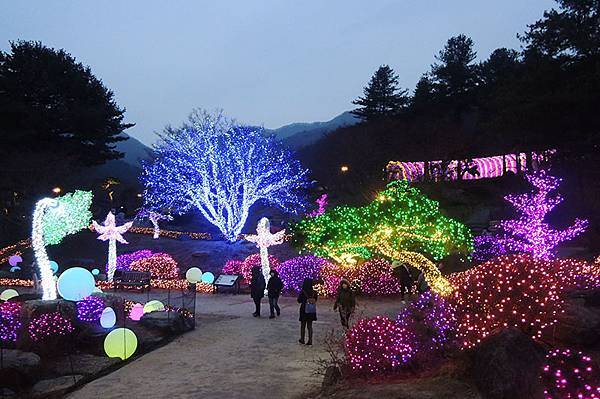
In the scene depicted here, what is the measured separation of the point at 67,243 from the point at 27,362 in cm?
2500

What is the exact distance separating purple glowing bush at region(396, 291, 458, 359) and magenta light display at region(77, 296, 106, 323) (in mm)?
7889

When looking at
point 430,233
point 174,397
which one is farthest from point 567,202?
point 174,397

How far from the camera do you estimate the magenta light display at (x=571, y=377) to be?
6061 millimetres

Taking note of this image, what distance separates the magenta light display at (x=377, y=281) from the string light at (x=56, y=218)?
1014cm

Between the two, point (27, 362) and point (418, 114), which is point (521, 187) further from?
point (27, 362)

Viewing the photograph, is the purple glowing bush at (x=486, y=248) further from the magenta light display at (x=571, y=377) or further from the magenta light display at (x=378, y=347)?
the magenta light display at (x=571, y=377)

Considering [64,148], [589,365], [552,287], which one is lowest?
[589,365]

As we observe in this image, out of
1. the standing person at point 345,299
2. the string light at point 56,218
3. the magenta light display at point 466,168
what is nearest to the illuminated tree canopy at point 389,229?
the standing person at point 345,299

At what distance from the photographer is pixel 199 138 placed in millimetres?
34531

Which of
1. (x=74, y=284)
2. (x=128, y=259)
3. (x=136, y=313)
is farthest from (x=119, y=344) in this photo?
(x=128, y=259)

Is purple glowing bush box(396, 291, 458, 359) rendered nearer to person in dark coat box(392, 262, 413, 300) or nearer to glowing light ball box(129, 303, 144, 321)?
person in dark coat box(392, 262, 413, 300)

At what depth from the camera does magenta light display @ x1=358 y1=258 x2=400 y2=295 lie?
19062 millimetres

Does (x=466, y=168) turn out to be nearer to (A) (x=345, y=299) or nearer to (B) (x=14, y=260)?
(A) (x=345, y=299)

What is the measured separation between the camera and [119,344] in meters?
11.4
